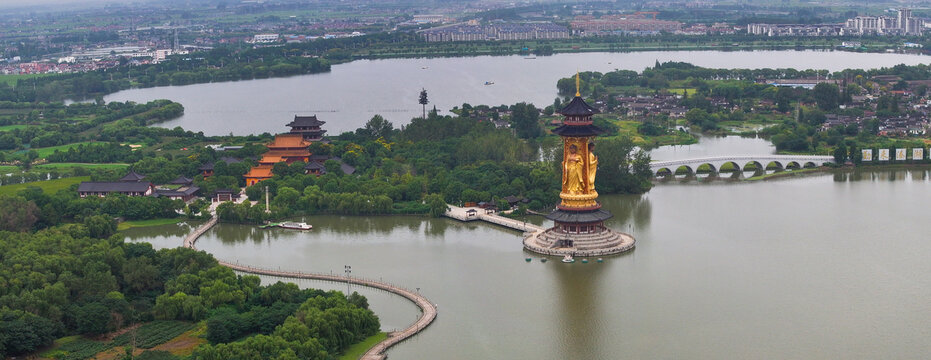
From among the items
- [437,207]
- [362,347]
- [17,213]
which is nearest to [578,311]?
[362,347]

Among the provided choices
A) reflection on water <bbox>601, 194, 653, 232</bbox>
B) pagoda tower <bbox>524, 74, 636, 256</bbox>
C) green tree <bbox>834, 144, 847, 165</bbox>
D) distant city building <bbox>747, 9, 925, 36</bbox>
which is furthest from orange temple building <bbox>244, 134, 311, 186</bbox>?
distant city building <bbox>747, 9, 925, 36</bbox>

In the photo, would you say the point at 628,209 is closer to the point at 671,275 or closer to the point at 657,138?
the point at 671,275

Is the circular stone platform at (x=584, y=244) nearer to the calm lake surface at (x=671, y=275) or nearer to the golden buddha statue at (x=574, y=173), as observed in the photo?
the calm lake surface at (x=671, y=275)

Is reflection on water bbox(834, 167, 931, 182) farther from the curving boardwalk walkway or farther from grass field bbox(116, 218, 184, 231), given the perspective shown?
grass field bbox(116, 218, 184, 231)

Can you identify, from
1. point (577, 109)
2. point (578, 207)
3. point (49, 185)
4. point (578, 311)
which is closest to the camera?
point (578, 311)

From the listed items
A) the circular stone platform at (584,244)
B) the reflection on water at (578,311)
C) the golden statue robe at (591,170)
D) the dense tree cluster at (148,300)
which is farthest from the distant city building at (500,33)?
the dense tree cluster at (148,300)
